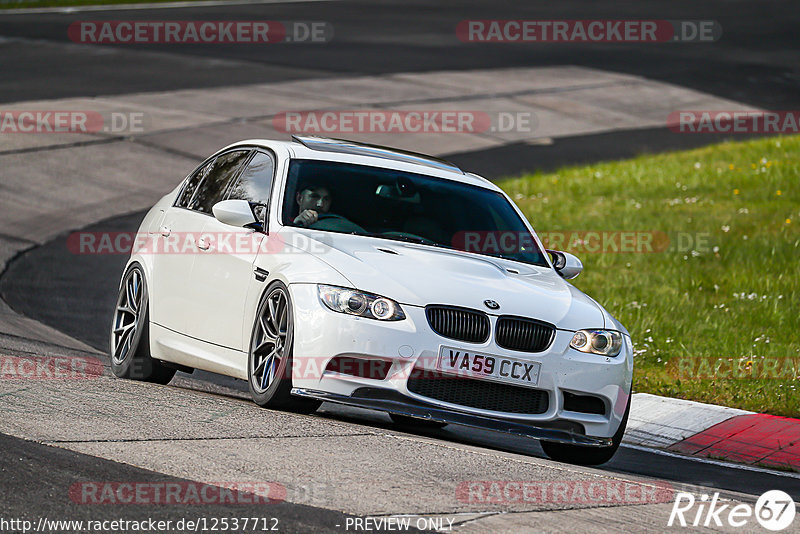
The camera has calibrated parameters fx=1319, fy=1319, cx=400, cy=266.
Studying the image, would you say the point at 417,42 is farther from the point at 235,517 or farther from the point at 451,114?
the point at 235,517

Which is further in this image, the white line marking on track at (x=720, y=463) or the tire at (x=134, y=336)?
the tire at (x=134, y=336)

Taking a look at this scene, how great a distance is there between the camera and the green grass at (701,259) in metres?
10.9

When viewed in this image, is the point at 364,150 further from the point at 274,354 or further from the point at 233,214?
the point at 274,354

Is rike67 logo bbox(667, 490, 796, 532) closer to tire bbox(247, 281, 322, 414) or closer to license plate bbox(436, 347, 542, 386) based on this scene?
license plate bbox(436, 347, 542, 386)

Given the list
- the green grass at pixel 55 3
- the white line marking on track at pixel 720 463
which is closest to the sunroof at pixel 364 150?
the white line marking on track at pixel 720 463

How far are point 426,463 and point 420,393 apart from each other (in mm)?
827

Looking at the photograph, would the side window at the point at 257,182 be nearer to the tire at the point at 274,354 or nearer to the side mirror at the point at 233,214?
the side mirror at the point at 233,214

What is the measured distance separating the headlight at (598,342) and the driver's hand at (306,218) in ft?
5.80

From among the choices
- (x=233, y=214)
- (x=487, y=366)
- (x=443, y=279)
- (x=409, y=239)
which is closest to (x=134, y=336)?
(x=233, y=214)

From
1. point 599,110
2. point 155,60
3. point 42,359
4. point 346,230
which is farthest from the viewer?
point 155,60

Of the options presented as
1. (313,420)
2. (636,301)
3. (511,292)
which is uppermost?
(511,292)

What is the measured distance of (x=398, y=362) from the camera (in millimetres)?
6992

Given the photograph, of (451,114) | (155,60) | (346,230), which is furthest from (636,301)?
(155,60)

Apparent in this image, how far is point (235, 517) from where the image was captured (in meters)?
5.08
